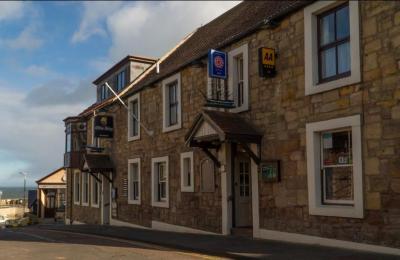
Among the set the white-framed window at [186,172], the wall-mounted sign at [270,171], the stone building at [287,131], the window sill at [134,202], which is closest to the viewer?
the stone building at [287,131]

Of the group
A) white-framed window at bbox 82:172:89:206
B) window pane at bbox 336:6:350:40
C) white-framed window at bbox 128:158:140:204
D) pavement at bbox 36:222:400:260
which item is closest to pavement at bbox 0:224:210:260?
pavement at bbox 36:222:400:260

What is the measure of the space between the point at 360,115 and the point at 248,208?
18.8 ft

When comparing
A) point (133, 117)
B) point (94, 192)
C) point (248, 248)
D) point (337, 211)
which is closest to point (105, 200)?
point (94, 192)

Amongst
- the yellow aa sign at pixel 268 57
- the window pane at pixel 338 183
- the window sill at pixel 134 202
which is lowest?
the window sill at pixel 134 202

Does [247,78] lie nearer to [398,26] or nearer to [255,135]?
[255,135]

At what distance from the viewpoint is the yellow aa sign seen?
13281 mm

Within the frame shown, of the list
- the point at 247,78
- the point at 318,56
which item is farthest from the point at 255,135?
the point at 318,56

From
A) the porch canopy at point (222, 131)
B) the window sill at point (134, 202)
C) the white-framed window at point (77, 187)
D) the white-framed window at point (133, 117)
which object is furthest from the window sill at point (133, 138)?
the white-framed window at point (77, 187)

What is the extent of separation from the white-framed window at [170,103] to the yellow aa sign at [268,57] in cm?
584

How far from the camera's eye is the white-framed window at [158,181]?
1978 cm

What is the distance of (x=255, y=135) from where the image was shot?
540 inches

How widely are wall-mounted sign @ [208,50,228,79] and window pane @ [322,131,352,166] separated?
4.22 meters

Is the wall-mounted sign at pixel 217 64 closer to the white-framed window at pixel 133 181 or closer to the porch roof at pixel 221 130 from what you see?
the porch roof at pixel 221 130

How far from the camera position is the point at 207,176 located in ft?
53.9
